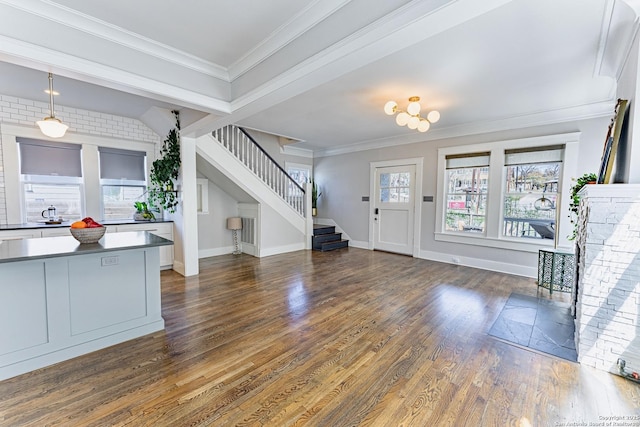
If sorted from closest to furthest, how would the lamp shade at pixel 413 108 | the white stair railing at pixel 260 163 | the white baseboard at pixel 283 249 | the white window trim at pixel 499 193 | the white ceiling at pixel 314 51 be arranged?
the white ceiling at pixel 314 51 < the lamp shade at pixel 413 108 < the white window trim at pixel 499 193 < the white stair railing at pixel 260 163 < the white baseboard at pixel 283 249

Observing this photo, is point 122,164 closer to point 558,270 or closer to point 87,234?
point 87,234

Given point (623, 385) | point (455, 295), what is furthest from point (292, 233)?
point (623, 385)

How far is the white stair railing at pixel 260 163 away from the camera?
5.28 m

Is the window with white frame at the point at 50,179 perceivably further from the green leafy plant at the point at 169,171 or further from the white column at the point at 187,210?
the white column at the point at 187,210

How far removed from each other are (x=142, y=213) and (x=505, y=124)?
21.7 ft

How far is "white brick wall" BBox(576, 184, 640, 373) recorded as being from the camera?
1996 millimetres

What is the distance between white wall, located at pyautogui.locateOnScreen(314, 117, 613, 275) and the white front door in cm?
27

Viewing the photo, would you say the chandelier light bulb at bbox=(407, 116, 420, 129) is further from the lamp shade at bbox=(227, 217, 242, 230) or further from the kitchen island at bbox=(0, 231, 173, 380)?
the lamp shade at bbox=(227, 217, 242, 230)

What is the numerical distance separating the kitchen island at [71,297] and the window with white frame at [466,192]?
16.9 ft

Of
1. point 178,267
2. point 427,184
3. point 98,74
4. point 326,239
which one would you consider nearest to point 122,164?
point 178,267

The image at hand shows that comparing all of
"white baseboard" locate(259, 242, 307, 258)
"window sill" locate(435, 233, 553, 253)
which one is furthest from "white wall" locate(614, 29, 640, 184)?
"white baseboard" locate(259, 242, 307, 258)

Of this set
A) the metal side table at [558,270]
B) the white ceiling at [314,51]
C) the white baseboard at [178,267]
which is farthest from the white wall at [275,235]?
the metal side table at [558,270]

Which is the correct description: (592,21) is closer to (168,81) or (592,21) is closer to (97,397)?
(168,81)

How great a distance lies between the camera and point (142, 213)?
4.77 metres
